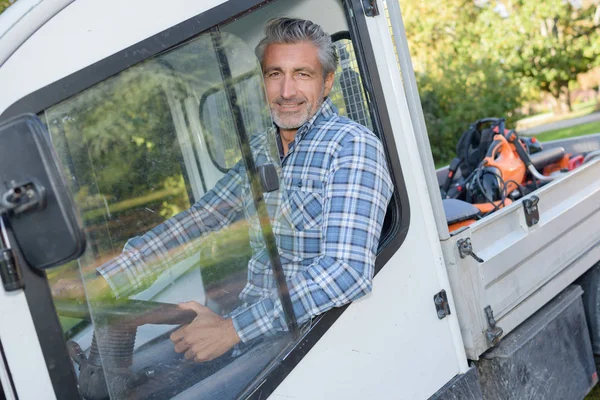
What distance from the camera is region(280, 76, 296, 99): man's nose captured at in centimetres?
216

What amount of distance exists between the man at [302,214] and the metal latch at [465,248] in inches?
14.6

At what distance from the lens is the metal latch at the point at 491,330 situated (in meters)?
2.25

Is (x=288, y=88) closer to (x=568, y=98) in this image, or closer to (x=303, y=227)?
(x=303, y=227)

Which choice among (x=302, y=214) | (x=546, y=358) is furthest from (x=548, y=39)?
(x=302, y=214)

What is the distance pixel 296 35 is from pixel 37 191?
4.00 feet

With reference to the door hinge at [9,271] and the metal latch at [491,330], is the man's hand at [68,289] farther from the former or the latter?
the metal latch at [491,330]

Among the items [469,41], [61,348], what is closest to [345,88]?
[61,348]

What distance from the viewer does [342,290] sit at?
176 centimetres

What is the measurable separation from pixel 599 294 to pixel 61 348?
246 centimetres

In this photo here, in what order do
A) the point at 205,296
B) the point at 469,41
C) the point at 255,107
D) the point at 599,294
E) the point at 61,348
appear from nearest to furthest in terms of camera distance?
the point at 61,348 → the point at 205,296 → the point at 255,107 → the point at 599,294 → the point at 469,41

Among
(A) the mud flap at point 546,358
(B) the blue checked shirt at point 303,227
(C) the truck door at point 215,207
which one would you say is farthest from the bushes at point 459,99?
(B) the blue checked shirt at point 303,227

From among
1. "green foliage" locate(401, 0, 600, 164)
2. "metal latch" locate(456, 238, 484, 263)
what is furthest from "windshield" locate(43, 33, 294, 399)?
"green foliage" locate(401, 0, 600, 164)

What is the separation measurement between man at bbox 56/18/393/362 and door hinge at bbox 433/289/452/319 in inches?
14.1

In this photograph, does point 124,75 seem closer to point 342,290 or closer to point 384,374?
point 342,290
